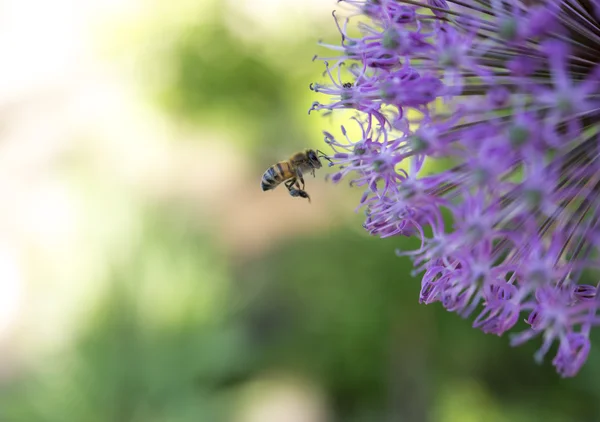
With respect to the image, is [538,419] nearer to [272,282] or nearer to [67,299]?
[272,282]

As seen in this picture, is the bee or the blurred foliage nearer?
the bee

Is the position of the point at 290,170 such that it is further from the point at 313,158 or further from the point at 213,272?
the point at 213,272

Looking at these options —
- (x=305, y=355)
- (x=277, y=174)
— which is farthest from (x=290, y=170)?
(x=305, y=355)

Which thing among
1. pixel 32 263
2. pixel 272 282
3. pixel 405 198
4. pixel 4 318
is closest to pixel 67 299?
pixel 32 263

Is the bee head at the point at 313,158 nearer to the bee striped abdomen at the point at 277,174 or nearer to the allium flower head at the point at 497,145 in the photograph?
the bee striped abdomen at the point at 277,174

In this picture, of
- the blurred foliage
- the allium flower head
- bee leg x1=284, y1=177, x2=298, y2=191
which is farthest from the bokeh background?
the allium flower head

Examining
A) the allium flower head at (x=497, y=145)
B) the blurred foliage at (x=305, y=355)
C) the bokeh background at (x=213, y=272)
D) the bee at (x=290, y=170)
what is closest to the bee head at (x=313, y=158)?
the bee at (x=290, y=170)

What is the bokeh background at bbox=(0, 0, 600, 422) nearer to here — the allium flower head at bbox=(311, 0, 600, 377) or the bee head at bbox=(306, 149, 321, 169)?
the bee head at bbox=(306, 149, 321, 169)
